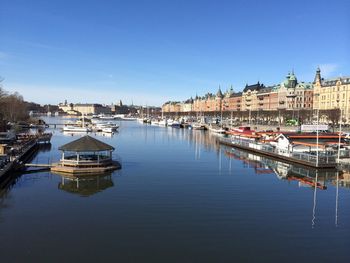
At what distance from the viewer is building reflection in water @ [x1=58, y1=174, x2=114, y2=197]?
31016 millimetres

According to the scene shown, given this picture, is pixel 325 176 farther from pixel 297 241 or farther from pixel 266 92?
pixel 266 92

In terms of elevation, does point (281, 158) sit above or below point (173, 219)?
above

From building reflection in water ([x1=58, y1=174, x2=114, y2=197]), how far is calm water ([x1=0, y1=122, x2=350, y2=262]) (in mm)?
89

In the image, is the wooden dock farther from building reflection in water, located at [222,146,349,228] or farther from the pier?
the pier

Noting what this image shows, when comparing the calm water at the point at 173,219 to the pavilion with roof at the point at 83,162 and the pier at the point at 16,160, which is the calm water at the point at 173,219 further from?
the pier at the point at 16,160

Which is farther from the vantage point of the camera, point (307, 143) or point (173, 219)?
point (307, 143)

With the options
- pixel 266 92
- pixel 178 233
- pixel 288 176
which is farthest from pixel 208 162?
pixel 266 92

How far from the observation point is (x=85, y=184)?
33500 mm

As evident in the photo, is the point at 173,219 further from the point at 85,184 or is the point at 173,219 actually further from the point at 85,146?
the point at 85,146

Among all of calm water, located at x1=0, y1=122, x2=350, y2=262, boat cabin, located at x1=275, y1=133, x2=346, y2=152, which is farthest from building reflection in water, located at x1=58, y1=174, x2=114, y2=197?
boat cabin, located at x1=275, y1=133, x2=346, y2=152

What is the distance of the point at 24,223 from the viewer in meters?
22.1

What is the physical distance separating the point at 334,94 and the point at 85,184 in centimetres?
12251

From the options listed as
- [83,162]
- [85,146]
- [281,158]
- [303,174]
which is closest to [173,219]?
[85,146]

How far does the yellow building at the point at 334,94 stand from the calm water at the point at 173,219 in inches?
3702
